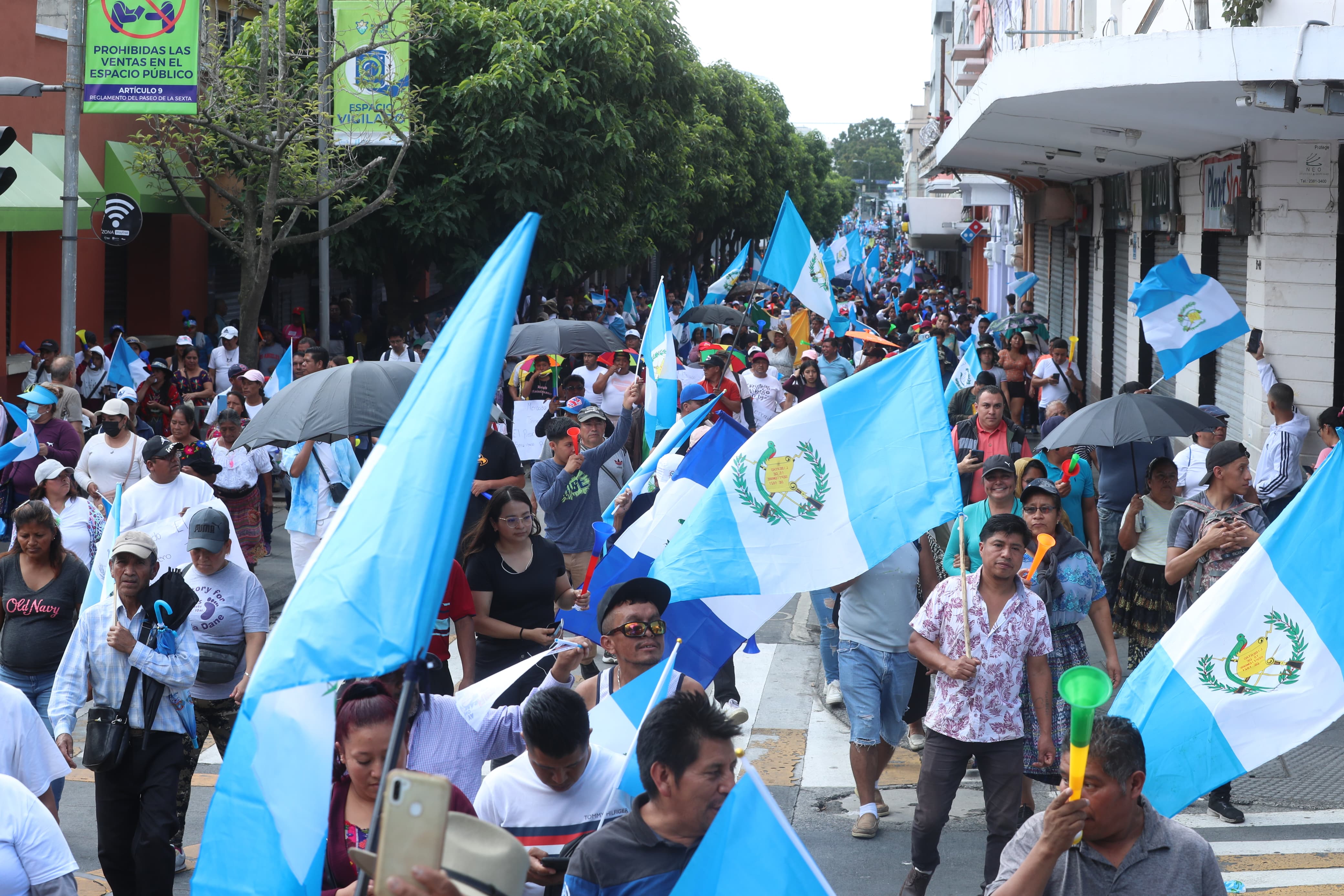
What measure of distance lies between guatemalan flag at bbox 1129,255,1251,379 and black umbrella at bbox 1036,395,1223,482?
3.21ft

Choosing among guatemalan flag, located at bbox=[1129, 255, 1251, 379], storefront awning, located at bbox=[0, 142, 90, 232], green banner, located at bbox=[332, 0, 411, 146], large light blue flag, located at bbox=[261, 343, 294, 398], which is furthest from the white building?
storefront awning, located at bbox=[0, 142, 90, 232]

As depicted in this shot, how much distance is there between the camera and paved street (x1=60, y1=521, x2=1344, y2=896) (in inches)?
250

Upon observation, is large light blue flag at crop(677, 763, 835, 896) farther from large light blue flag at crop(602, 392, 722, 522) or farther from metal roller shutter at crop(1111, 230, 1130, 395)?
metal roller shutter at crop(1111, 230, 1130, 395)

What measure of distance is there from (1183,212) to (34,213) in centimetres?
1352

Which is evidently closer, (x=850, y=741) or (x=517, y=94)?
(x=850, y=741)

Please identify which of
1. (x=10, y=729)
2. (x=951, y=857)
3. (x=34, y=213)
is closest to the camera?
(x=10, y=729)

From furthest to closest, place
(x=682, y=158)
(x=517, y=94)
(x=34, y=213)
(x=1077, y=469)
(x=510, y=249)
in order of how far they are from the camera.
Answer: (x=682, y=158) → (x=517, y=94) → (x=34, y=213) → (x=1077, y=469) → (x=510, y=249)

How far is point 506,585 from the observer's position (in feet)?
22.7

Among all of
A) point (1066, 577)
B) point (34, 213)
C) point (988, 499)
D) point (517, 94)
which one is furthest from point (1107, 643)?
point (517, 94)

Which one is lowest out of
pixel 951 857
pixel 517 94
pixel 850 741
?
pixel 951 857

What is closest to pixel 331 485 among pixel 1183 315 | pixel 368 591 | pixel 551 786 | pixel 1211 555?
pixel 1211 555

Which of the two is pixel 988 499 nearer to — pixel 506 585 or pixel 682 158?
pixel 506 585

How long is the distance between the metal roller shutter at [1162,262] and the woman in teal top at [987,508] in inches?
369

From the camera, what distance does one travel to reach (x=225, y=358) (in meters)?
18.4
